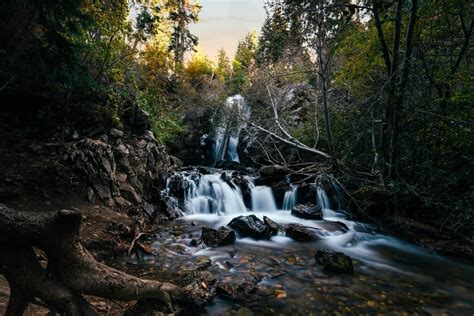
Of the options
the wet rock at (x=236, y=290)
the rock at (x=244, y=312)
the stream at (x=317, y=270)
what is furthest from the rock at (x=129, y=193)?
the rock at (x=244, y=312)

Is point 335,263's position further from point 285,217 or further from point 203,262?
point 285,217

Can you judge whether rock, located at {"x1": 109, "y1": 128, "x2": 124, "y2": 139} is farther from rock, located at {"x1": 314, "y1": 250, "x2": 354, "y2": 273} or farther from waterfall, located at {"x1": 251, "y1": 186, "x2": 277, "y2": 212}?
rock, located at {"x1": 314, "y1": 250, "x2": 354, "y2": 273}

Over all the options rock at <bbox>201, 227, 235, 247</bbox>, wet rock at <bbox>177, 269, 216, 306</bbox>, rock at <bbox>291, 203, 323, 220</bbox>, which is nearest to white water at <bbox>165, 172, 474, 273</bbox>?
rock at <bbox>291, 203, 323, 220</bbox>

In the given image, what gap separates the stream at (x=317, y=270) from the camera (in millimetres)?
4250

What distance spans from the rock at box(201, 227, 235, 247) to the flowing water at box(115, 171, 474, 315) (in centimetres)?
19

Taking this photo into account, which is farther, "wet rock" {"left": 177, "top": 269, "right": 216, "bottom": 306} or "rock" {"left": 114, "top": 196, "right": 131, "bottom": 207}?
"rock" {"left": 114, "top": 196, "right": 131, "bottom": 207}

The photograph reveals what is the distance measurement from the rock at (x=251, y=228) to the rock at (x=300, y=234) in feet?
1.86

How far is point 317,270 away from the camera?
546cm

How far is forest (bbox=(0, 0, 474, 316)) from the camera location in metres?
3.22

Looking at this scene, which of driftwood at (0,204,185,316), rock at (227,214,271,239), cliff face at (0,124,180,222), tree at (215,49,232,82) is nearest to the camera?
driftwood at (0,204,185,316)

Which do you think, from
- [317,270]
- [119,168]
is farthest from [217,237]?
[119,168]

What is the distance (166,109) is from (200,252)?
33.8 feet

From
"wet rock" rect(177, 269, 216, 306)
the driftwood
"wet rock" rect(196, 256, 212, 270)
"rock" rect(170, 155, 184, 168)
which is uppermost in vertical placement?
"rock" rect(170, 155, 184, 168)

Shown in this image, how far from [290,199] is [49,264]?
30.2 ft
